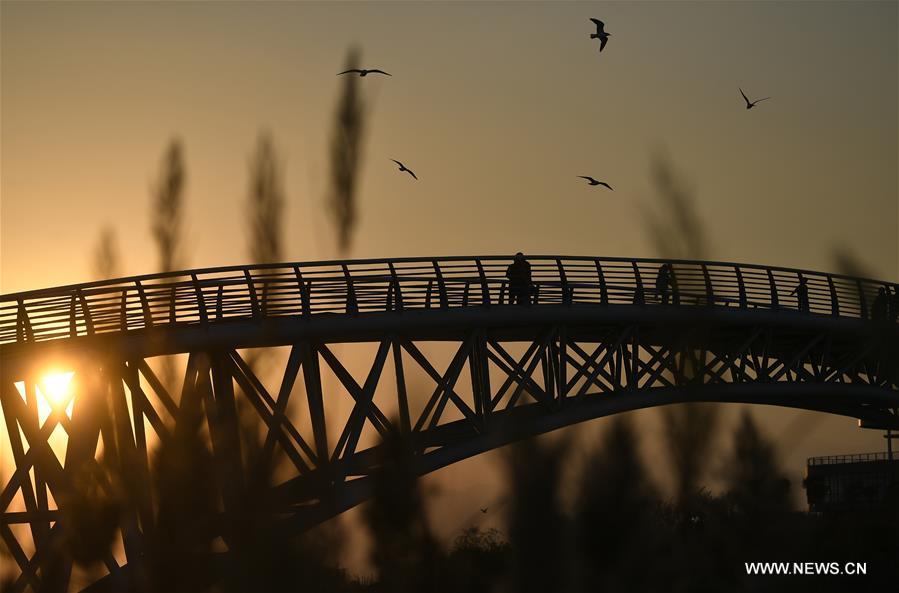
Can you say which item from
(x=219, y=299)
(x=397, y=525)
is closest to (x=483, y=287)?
(x=219, y=299)

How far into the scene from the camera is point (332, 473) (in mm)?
37656

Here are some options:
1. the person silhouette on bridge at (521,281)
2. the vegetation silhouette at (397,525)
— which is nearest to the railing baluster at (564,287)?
the person silhouette on bridge at (521,281)

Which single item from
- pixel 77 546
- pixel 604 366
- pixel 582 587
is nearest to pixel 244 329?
pixel 77 546

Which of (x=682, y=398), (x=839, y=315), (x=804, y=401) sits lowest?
(x=804, y=401)

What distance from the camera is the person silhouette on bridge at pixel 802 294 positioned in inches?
1997

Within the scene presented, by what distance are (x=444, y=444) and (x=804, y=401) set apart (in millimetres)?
19087

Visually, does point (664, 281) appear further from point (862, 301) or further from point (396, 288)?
point (396, 288)

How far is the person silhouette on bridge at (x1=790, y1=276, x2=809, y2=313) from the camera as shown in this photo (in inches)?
1997

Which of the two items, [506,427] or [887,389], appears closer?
[506,427]

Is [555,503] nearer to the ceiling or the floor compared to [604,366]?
nearer to the ceiling


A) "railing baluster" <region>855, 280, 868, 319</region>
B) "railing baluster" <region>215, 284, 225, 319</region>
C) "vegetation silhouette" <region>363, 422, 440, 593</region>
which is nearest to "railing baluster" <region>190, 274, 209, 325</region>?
"railing baluster" <region>215, 284, 225, 319</region>

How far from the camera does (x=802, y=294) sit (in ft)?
168

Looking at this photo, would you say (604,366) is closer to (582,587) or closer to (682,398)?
(582,587)

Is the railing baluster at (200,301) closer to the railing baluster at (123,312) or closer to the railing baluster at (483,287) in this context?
the railing baluster at (123,312)
